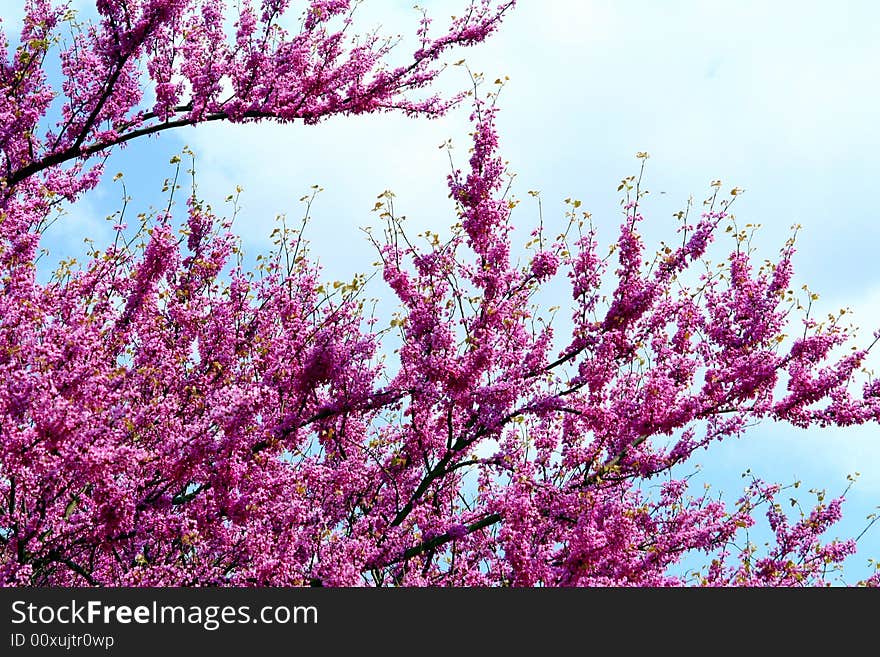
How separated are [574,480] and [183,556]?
13.2ft

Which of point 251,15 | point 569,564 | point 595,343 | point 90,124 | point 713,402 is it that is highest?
point 251,15

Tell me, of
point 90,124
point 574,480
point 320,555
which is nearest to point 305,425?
point 320,555

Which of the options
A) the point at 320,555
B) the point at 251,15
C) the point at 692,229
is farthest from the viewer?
the point at 251,15

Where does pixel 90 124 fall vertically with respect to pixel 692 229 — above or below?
above

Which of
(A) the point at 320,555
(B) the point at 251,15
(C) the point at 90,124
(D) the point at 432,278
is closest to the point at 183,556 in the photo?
(A) the point at 320,555

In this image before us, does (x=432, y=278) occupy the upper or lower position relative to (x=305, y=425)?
upper

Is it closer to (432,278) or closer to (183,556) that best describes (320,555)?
(183,556)

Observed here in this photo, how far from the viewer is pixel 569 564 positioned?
8.58 metres

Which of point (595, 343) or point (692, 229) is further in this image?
point (692, 229)

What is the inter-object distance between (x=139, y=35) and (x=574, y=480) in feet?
21.1

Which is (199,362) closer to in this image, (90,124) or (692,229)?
(90,124)

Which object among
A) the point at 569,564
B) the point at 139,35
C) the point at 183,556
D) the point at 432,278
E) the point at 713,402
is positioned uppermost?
the point at 139,35

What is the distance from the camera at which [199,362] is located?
10.0 m

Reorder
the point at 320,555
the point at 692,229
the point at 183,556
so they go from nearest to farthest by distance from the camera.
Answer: the point at 320,555 → the point at 183,556 → the point at 692,229
